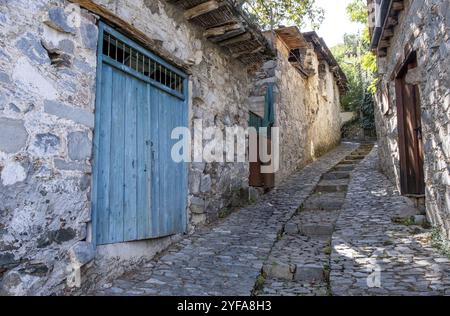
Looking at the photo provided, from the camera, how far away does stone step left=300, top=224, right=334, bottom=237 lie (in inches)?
178

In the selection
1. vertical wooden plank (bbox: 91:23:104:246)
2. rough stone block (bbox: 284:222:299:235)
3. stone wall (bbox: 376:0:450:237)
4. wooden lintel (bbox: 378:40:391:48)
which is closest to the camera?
vertical wooden plank (bbox: 91:23:104:246)

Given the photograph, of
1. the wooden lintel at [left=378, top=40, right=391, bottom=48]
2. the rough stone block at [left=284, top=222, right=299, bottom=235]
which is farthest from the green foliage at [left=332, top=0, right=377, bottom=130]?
the rough stone block at [left=284, top=222, right=299, bottom=235]

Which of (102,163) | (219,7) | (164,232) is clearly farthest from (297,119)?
(102,163)

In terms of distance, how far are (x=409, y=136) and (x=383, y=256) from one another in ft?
8.21

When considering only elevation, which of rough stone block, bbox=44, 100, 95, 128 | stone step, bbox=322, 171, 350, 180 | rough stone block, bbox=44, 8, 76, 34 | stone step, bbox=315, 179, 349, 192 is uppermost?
rough stone block, bbox=44, 8, 76, 34

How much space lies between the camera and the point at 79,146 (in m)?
2.69

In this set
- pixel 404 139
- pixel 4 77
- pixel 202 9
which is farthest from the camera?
pixel 404 139

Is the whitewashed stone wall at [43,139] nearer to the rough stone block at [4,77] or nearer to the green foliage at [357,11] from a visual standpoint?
the rough stone block at [4,77]

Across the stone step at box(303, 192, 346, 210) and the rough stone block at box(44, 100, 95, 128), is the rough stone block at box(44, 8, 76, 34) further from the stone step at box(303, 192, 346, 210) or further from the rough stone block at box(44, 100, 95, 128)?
the stone step at box(303, 192, 346, 210)

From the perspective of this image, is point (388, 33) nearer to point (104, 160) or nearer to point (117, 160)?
point (117, 160)

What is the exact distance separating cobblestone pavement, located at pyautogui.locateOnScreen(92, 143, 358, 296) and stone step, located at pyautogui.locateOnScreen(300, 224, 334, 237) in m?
0.29

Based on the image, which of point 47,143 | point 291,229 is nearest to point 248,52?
point 291,229
